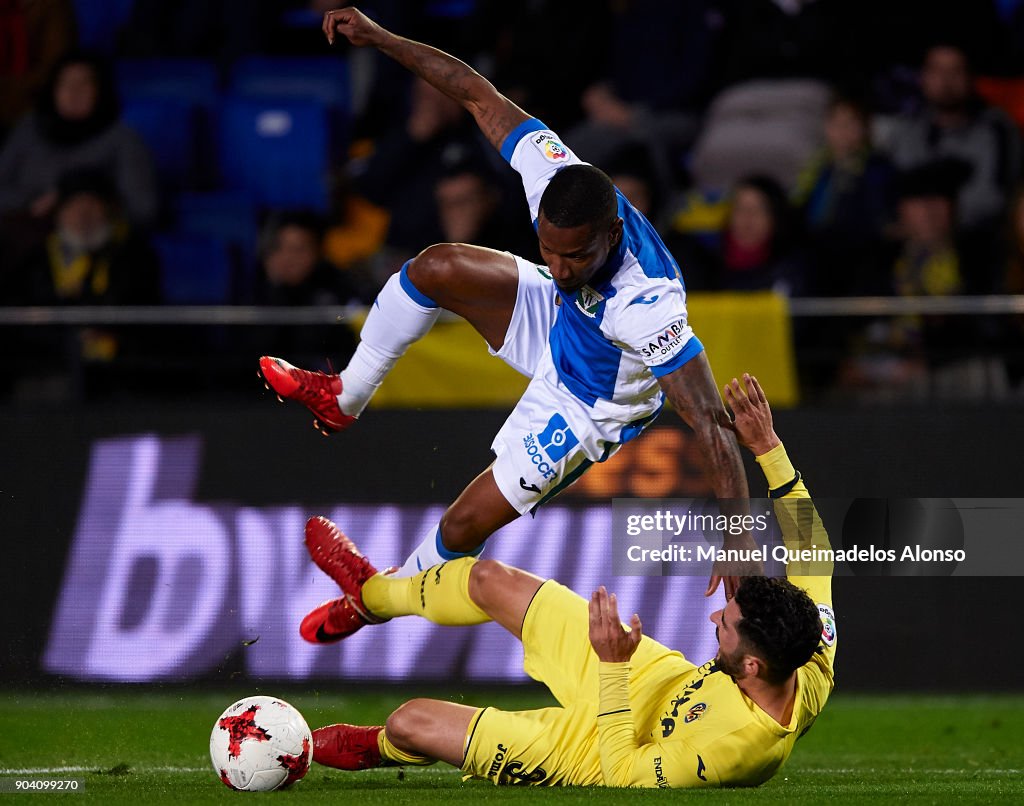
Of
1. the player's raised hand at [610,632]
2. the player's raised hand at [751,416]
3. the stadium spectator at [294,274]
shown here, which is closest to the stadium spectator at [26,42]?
the stadium spectator at [294,274]

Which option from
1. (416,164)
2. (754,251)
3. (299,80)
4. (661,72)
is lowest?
(754,251)

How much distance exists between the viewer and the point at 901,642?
885 cm

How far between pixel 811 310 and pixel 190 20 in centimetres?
603

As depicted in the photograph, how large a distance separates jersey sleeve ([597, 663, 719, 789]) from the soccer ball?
1.14 m

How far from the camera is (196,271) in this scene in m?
10.8

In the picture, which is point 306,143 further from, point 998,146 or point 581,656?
point 581,656

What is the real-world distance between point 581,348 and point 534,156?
77 cm

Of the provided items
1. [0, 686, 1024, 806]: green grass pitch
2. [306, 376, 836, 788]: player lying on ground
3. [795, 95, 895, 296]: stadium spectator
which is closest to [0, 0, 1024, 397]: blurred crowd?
[795, 95, 895, 296]: stadium spectator

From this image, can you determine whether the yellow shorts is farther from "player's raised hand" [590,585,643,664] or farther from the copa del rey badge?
the copa del rey badge

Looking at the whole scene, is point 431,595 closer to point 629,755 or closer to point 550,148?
point 629,755

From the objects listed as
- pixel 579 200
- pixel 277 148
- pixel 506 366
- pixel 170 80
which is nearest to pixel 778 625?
pixel 579 200

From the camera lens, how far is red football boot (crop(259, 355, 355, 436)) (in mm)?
6730

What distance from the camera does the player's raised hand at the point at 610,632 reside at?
554 centimetres

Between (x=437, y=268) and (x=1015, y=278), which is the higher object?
(x=437, y=268)
